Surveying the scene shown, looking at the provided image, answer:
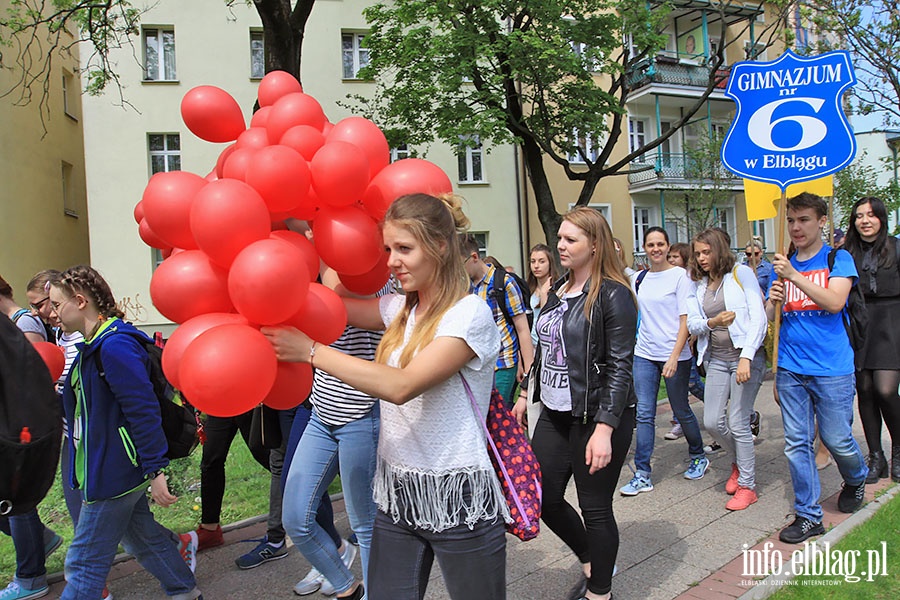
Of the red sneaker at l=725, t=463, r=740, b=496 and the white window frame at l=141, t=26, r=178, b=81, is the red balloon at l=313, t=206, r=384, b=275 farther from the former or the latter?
the white window frame at l=141, t=26, r=178, b=81

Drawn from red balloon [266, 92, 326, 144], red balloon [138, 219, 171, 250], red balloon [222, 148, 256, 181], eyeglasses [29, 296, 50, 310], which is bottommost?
eyeglasses [29, 296, 50, 310]

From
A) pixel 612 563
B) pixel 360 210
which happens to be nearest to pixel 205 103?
pixel 360 210

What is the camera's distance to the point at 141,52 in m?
Answer: 19.0

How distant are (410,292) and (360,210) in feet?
1.37

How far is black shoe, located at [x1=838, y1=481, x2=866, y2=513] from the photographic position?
14.4ft

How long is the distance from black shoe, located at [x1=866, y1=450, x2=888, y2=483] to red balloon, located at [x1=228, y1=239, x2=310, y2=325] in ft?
15.9

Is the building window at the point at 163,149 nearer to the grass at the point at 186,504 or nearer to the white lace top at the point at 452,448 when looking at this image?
the grass at the point at 186,504

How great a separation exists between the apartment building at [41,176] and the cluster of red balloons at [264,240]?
46.4 feet

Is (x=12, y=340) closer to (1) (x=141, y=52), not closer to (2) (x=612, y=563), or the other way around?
(2) (x=612, y=563)

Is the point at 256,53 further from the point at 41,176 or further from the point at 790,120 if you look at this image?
the point at 790,120

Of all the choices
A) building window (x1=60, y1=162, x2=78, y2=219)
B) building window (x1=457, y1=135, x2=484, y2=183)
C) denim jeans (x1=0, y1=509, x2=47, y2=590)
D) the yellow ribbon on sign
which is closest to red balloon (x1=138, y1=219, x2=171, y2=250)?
denim jeans (x1=0, y1=509, x2=47, y2=590)

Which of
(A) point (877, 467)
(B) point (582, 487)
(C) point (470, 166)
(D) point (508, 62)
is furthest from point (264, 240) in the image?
(C) point (470, 166)

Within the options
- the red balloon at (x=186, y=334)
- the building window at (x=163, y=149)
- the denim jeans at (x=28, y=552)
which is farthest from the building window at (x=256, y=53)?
the red balloon at (x=186, y=334)

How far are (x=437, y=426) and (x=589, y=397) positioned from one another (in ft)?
4.01
